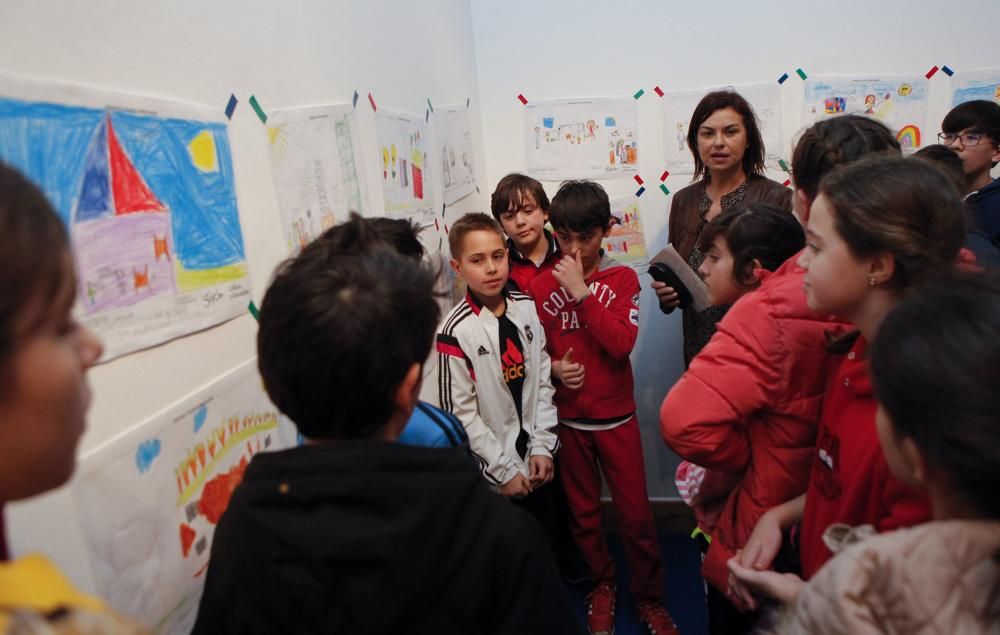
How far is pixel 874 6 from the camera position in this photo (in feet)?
7.48

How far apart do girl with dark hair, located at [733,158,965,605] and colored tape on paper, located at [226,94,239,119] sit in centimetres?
92

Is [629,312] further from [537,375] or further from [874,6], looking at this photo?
[874,6]

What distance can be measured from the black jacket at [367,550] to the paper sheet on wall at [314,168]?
1.90ft

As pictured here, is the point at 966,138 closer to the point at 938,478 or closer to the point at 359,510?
the point at 938,478

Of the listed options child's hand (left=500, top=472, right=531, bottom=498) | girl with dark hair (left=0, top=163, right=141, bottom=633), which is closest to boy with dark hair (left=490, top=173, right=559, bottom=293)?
child's hand (left=500, top=472, right=531, bottom=498)

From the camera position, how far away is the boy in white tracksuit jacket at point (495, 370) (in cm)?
161

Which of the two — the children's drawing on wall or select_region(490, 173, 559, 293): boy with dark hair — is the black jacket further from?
the children's drawing on wall

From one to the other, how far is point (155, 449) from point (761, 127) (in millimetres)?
2421

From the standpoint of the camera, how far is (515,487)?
162cm

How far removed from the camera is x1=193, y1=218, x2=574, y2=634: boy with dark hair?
0.59m

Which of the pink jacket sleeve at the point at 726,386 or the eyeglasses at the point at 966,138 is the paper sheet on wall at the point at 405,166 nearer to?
the pink jacket sleeve at the point at 726,386

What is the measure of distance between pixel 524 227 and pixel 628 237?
2.33 feet

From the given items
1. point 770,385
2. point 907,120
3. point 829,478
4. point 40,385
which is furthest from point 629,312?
point 40,385

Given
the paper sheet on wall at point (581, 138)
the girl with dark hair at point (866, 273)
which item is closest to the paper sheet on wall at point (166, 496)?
the girl with dark hair at point (866, 273)
